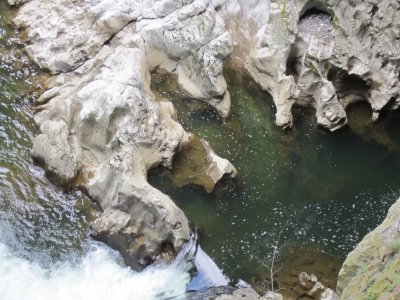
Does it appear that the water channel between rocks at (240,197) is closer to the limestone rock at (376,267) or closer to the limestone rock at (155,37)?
the limestone rock at (155,37)

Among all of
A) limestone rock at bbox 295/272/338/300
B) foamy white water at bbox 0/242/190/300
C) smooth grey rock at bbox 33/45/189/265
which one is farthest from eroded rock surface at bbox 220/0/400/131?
foamy white water at bbox 0/242/190/300

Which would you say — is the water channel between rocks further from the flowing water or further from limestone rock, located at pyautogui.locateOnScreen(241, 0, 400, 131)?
limestone rock, located at pyautogui.locateOnScreen(241, 0, 400, 131)

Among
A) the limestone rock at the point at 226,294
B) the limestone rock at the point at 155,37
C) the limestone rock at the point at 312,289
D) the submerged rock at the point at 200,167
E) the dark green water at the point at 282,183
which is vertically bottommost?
the limestone rock at the point at 312,289

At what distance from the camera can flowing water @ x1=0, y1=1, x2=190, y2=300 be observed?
508 inches

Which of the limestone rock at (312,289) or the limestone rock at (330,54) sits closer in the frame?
the limestone rock at (312,289)

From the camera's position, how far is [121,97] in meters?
15.4

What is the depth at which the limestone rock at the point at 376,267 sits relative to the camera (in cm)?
796

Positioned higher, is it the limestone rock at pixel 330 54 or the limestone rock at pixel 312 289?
the limestone rock at pixel 330 54

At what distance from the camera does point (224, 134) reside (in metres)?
16.9

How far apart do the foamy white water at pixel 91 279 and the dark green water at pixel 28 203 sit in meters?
0.36

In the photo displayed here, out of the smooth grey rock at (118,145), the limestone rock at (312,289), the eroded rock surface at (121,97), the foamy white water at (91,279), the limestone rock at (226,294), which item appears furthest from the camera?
the eroded rock surface at (121,97)

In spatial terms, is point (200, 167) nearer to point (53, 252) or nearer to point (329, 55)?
point (53, 252)

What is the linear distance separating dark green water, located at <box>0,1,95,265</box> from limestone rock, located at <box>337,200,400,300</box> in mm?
7371

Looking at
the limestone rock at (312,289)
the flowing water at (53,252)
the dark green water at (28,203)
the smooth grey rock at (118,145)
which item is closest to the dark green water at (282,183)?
the limestone rock at (312,289)
